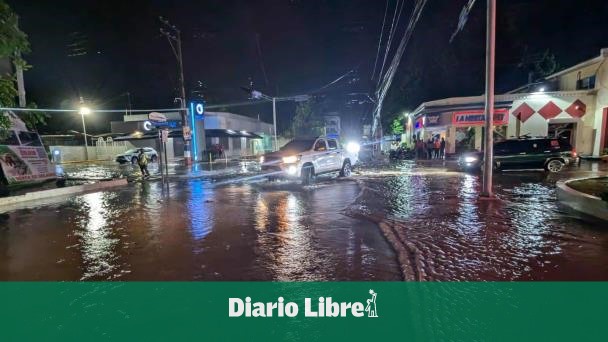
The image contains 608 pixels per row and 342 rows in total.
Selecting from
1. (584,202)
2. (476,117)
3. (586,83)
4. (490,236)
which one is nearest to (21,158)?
(490,236)

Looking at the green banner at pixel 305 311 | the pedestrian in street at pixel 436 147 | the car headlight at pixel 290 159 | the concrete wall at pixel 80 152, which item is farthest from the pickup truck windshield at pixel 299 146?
the concrete wall at pixel 80 152

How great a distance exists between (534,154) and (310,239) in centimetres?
1518

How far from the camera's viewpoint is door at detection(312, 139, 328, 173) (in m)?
14.3

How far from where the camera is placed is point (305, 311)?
3631 mm

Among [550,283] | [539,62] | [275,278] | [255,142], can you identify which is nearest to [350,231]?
[275,278]

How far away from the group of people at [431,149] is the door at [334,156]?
14617 mm

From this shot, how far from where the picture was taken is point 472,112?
26500 millimetres

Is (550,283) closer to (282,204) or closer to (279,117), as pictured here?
(282,204)

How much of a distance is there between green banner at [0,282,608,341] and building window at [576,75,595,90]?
86.6ft

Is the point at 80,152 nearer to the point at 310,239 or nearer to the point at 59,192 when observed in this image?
the point at 59,192

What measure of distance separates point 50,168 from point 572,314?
19.3 metres

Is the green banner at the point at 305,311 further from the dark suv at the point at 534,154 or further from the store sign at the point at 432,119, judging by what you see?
the store sign at the point at 432,119

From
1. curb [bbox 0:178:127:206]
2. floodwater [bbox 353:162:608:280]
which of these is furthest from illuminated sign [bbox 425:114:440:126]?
curb [bbox 0:178:127:206]

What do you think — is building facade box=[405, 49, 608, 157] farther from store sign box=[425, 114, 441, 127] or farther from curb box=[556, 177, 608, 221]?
curb box=[556, 177, 608, 221]
